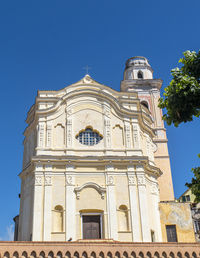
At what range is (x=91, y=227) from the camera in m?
23.7

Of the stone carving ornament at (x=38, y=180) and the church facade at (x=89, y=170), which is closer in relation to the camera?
the church facade at (x=89, y=170)

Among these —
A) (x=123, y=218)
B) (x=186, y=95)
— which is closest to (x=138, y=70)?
(x=123, y=218)

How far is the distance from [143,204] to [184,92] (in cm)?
1336

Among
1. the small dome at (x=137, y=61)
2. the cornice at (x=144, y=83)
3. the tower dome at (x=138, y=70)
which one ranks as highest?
the small dome at (x=137, y=61)

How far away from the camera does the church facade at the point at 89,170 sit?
23391 millimetres

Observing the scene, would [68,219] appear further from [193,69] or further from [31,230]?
[193,69]

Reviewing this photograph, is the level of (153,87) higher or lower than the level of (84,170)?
higher

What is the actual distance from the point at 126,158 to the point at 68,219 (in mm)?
6002

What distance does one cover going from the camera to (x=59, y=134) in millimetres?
26438

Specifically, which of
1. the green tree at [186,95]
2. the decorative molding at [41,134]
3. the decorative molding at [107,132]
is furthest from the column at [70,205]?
the green tree at [186,95]

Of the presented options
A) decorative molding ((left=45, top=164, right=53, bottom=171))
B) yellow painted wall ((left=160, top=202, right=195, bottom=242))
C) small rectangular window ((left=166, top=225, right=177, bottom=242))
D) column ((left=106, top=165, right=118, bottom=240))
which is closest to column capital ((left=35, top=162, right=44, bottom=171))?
decorative molding ((left=45, top=164, right=53, bottom=171))

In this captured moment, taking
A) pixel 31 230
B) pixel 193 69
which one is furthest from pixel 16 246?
pixel 193 69

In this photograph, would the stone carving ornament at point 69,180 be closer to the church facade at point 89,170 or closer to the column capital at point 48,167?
the church facade at point 89,170

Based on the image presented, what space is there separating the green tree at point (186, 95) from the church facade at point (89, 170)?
1167cm
